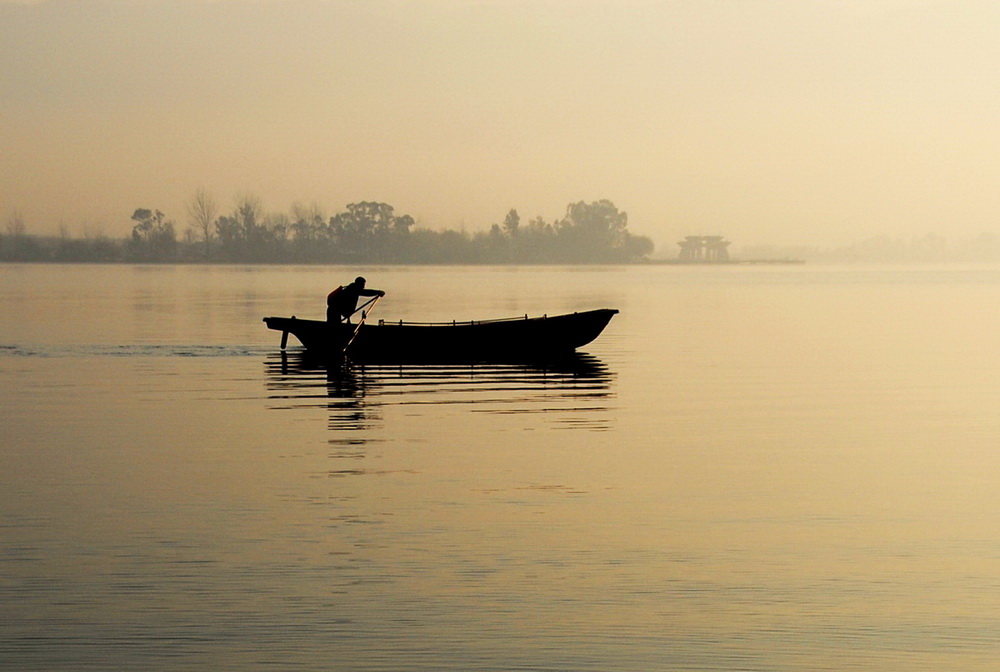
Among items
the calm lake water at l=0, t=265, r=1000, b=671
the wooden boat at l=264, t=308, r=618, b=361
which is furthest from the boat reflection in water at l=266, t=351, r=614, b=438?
the wooden boat at l=264, t=308, r=618, b=361

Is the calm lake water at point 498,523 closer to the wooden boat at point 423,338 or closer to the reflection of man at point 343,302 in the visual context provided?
the wooden boat at point 423,338

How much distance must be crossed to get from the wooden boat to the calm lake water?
351cm

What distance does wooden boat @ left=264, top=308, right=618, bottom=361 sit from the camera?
36.6m

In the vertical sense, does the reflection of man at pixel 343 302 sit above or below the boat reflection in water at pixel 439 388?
above

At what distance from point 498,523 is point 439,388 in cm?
1571

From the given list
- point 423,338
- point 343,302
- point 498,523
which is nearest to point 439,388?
point 423,338

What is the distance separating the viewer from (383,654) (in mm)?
10266

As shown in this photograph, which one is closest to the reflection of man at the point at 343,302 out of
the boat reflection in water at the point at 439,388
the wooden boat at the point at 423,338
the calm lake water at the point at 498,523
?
the wooden boat at the point at 423,338

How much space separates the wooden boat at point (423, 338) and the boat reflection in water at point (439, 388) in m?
0.36

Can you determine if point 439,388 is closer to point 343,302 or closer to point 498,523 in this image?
point 343,302

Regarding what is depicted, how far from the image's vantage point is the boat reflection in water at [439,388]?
25891 mm

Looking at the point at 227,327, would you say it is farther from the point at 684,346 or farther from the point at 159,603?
the point at 159,603

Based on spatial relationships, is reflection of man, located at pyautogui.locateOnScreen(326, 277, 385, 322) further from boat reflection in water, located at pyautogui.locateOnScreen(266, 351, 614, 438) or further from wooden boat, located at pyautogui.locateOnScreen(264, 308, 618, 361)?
boat reflection in water, located at pyautogui.locateOnScreen(266, 351, 614, 438)

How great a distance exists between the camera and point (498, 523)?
590 inches
